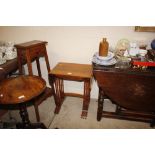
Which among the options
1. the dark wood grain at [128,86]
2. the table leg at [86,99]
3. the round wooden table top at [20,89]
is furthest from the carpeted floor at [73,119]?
the round wooden table top at [20,89]

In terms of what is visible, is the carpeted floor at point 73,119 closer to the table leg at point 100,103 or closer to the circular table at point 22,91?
the table leg at point 100,103

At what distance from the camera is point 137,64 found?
6.05 feet

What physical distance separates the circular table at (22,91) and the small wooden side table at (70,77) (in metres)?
0.47

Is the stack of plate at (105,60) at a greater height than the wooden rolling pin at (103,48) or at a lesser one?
lesser

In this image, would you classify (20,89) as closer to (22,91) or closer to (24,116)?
(22,91)

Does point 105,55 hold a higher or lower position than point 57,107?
higher

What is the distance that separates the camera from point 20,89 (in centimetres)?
154

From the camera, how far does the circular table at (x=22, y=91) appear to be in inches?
55.1

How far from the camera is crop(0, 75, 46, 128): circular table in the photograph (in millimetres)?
1400

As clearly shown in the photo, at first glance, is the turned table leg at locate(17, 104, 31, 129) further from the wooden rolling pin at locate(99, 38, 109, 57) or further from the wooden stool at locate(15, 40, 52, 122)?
the wooden rolling pin at locate(99, 38, 109, 57)
